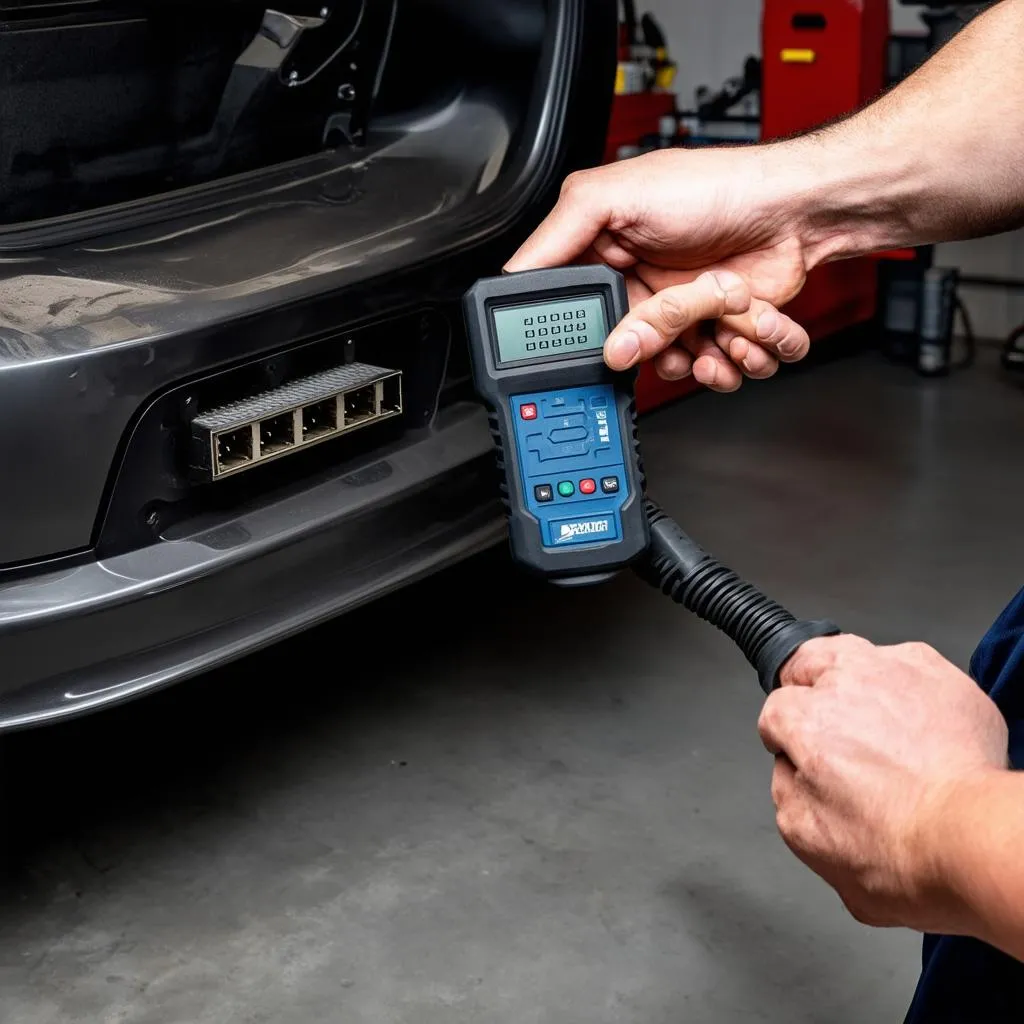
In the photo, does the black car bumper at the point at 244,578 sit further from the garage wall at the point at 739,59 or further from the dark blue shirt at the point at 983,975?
the garage wall at the point at 739,59

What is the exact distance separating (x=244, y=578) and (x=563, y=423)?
37cm

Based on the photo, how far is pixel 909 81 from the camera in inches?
46.9

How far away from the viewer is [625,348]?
1.05 meters

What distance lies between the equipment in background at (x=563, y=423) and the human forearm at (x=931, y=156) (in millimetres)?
244

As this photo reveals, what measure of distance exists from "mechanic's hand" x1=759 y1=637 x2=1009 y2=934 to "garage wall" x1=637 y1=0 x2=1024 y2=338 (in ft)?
11.0

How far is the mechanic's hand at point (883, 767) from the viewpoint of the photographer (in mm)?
706

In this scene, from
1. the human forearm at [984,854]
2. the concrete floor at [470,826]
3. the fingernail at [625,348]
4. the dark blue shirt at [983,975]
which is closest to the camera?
the human forearm at [984,854]

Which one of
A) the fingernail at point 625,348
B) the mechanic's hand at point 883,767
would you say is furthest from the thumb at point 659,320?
the mechanic's hand at point 883,767

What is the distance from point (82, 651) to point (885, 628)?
1283 millimetres

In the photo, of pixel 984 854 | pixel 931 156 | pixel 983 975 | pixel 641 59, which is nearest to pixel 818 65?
pixel 641 59

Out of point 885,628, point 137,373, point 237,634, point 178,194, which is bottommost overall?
point 885,628

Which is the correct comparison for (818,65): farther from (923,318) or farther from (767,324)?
(767,324)

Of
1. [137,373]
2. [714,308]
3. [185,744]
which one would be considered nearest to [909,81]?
[714,308]

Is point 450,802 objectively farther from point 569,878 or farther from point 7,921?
point 7,921
